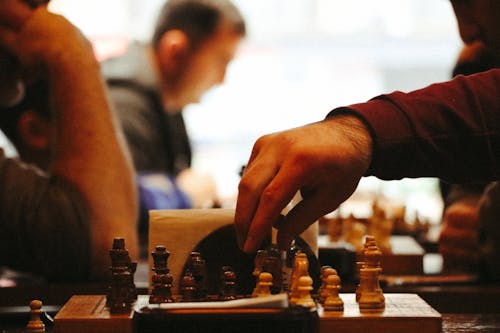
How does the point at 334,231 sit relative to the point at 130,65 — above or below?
below

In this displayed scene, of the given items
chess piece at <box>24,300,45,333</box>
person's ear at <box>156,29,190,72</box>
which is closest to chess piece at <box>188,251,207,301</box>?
chess piece at <box>24,300,45,333</box>

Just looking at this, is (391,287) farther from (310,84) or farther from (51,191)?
(310,84)

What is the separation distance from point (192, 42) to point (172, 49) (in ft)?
0.36

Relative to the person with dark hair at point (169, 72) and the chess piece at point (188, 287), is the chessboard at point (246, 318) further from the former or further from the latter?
the person with dark hair at point (169, 72)

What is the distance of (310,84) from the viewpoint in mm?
7070

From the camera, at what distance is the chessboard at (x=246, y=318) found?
108cm

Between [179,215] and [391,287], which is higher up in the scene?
[179,215]

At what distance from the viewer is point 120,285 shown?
1312mm

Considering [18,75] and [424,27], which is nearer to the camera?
[18,75]

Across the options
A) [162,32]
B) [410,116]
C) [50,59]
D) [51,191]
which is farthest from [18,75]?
[162,32]

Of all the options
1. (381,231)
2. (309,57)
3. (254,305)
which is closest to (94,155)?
(381,231)

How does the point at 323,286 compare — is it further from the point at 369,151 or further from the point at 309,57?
the point at 309,57

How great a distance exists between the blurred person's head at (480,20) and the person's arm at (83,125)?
3.31 feet

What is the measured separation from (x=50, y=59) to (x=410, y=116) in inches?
56.6
